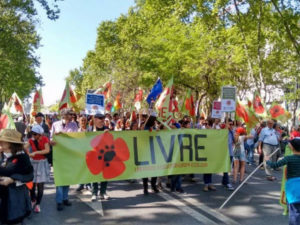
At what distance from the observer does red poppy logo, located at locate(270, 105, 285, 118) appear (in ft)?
46.8

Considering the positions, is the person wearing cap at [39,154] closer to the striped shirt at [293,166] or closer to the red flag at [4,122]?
the red flag at [4,122]

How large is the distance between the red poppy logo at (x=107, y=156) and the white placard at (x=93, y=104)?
5.12 ft

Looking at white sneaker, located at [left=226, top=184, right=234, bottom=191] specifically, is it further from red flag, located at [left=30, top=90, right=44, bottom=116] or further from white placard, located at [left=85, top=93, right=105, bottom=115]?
red flag, located at [left=30, top=90, right=44, bottom=116]

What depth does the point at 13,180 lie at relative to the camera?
3.75 meters

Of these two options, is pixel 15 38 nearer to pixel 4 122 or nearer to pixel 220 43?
pixel 220 43

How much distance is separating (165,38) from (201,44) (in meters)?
2.82

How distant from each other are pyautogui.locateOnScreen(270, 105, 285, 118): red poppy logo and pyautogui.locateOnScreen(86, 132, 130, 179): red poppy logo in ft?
31.3

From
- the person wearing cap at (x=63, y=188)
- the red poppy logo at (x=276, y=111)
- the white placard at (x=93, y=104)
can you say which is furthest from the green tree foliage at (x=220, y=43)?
the person wearing cap at (x=63, y=188)

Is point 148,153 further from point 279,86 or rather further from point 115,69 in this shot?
point 115,69

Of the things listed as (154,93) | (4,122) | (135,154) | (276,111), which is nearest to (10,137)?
(135,154)

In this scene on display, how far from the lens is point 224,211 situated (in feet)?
20.9

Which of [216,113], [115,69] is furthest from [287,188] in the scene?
[115,69]

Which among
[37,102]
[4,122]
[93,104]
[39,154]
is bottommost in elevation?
[39,154]

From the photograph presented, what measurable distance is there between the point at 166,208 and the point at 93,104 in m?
3.04
